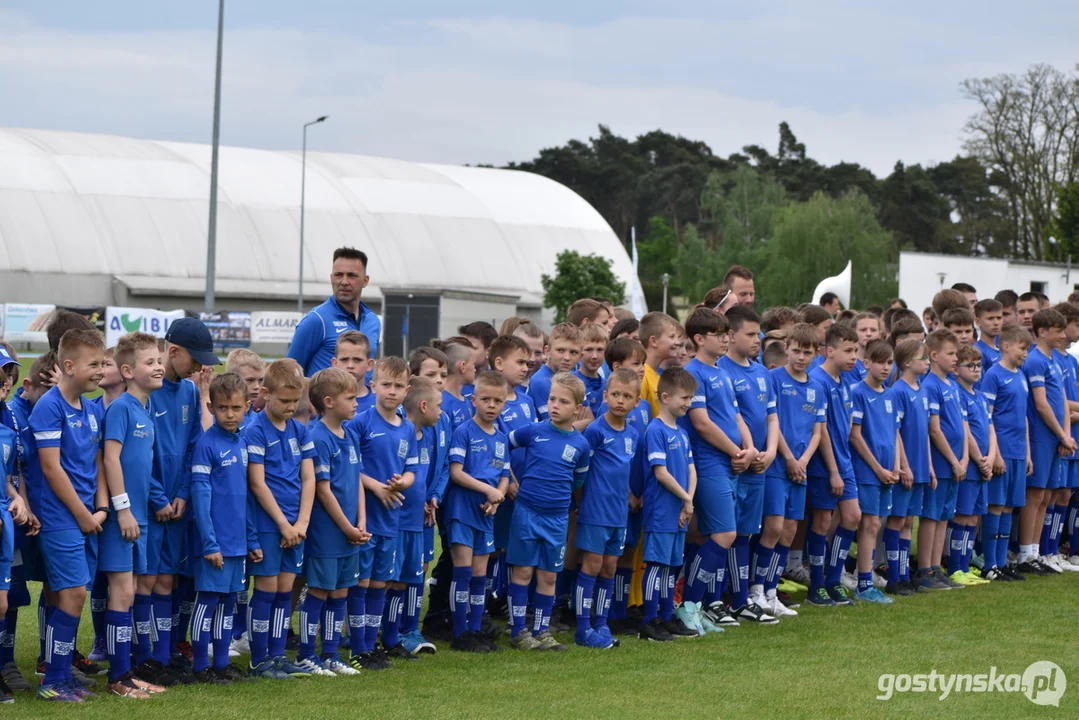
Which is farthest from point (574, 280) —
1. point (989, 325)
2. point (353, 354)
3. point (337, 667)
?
point (337, 667)

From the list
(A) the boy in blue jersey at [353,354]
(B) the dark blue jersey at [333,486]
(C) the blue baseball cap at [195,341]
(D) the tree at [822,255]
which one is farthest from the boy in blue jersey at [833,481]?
(D) the tree at [822,255]

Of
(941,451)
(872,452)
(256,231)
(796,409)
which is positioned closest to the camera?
(796,409)

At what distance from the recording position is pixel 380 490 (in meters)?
6.93

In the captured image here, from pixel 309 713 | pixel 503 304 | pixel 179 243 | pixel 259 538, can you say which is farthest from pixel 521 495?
pixel 179 243

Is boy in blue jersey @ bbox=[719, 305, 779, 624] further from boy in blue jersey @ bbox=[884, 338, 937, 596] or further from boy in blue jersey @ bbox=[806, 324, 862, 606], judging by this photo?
boy in blue jersey @ bbox=[884, 338, 937, 596]

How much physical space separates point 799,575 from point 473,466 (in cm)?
363

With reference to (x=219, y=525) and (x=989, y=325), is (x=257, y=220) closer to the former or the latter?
(x=989, y=325)

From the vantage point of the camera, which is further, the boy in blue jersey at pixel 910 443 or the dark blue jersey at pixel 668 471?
the boy in blue jersey at pixel 910 443

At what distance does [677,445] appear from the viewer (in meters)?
7.76

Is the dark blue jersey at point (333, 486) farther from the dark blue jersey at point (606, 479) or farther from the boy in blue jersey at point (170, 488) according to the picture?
the dark blue jersey at point (606, 479)

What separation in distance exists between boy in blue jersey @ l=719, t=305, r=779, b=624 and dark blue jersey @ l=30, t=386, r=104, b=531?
4.10 metres

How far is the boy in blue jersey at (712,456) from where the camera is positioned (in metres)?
7.99

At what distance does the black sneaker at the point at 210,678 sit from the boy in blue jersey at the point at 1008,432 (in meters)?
6.46

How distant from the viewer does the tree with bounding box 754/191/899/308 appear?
64875 millimetres
